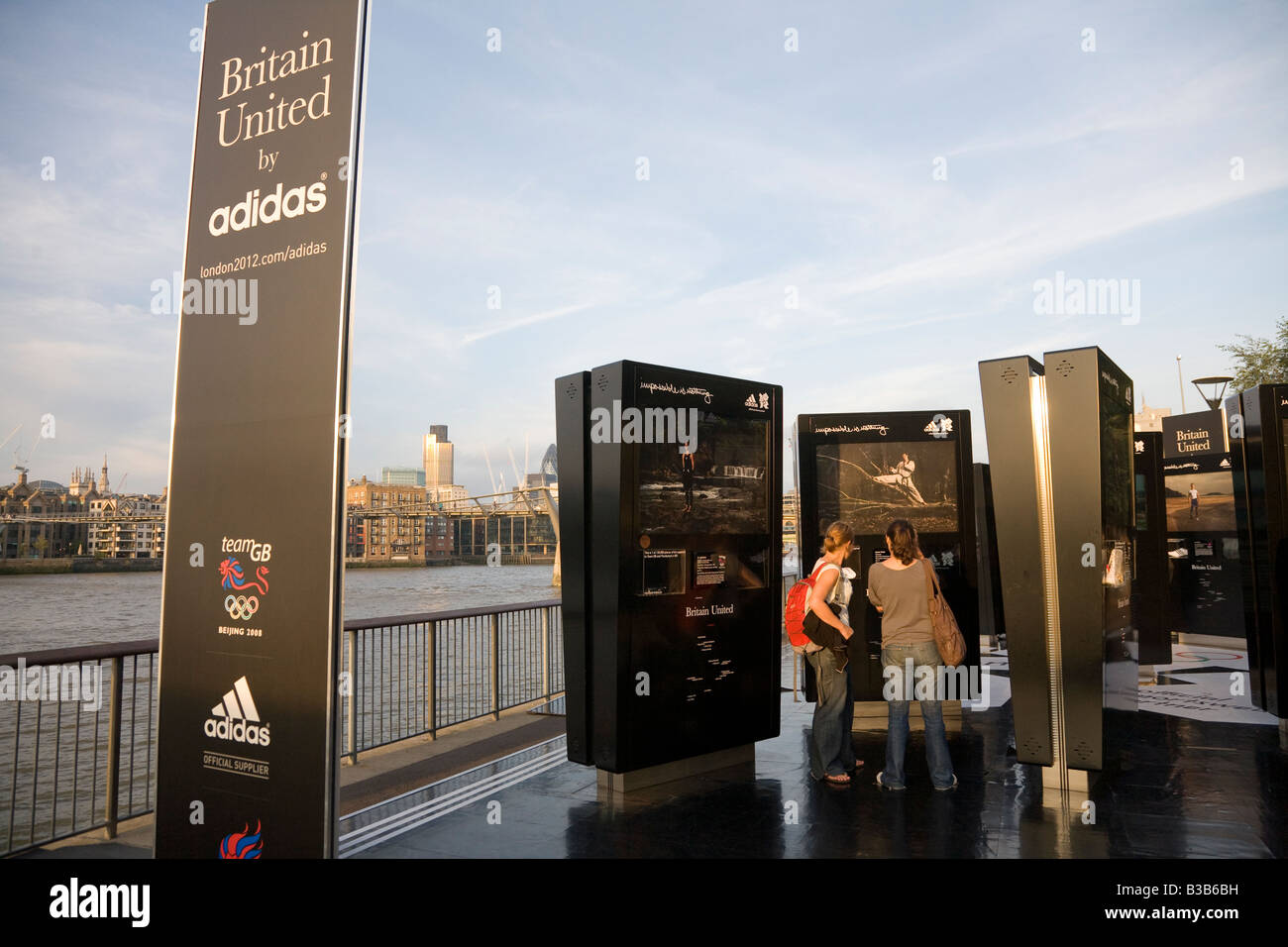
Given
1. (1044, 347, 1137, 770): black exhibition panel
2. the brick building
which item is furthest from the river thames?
(1044, 347, 1137, 770): black exhibition panel

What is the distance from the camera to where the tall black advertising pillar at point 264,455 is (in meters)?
3.74

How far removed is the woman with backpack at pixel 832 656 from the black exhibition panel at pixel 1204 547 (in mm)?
10369

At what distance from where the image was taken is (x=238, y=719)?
390cm

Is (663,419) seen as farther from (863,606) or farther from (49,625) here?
(49,625)

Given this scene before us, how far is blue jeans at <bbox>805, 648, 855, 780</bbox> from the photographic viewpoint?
6340mm

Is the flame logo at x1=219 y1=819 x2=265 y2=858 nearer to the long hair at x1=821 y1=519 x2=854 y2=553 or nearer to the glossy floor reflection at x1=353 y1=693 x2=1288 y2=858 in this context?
the glossy floor reflection at x1=353 y1=693 x2=1288 y2=858

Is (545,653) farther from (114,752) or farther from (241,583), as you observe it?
(241,583)

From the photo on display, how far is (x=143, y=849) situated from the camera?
4.92 meters

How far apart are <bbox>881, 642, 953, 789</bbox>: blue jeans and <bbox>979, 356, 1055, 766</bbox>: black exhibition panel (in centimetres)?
50

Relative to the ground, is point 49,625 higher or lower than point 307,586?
lower

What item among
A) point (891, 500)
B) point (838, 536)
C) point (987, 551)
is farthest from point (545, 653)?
point (987, 551)
